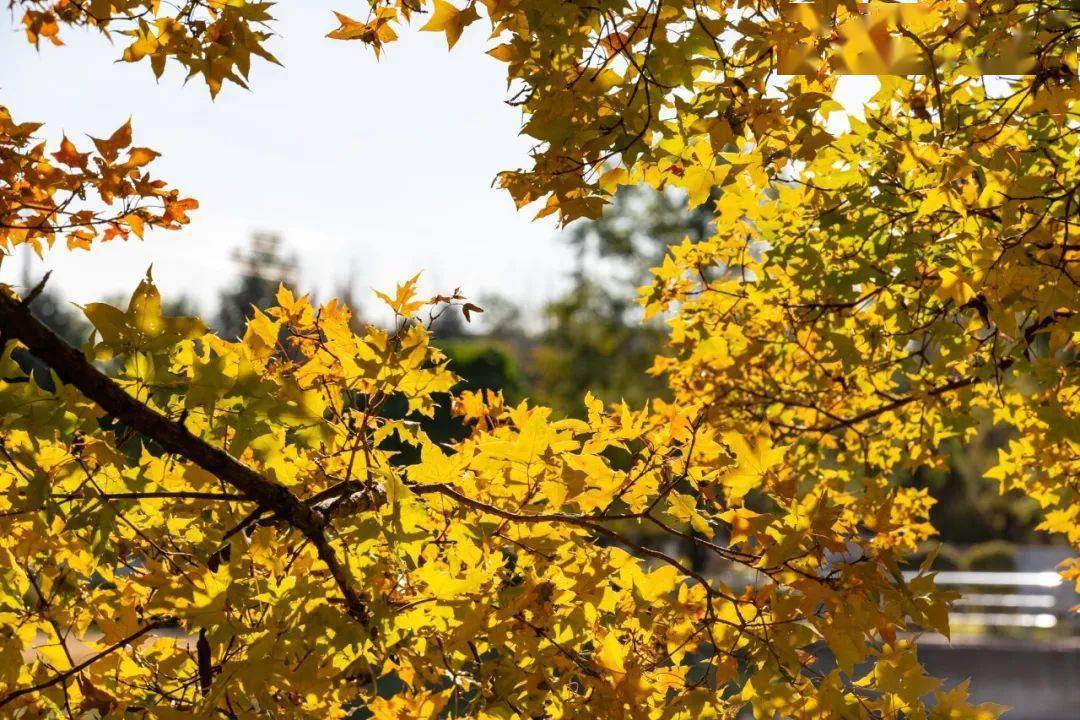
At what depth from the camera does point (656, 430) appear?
89.6 inches

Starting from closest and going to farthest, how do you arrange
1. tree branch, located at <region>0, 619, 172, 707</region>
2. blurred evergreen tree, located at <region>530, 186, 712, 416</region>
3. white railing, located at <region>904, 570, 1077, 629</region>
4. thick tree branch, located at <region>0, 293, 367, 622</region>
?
thick tree branch, located at <region>0, 293, 367, 622</region> → tree branch, located at <region>0, 619, 172, 707</region> → white railing, located at <region>904, 570, 1077, 629</region> → blurred evergreen tree, located at <region>530, 186, 712, 416</region>

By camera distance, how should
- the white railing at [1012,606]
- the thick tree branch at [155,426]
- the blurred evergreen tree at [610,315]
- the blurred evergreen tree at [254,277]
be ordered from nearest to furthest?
the thick tree branch at [155,426] < the white railing at [1012,606] < the blurred evergreen tree at [610,315] < the blurred evergreen tree at [254,277]

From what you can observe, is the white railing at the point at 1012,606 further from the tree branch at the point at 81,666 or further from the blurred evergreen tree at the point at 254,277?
the blurred evergreen tree at the point at 254,277

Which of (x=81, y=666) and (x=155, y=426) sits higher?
(x=155, y=426)

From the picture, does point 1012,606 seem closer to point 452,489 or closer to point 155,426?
point 452,489

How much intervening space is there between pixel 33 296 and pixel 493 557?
95 centimetres

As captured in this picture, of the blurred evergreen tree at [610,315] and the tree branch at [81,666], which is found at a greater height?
the blurred evergreen tree at [610,315]

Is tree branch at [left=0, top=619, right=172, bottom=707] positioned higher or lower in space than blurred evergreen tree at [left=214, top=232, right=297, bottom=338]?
lower

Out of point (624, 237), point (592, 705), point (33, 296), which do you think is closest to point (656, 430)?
point (592, 705)

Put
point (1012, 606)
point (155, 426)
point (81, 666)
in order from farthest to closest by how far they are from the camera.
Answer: point (1012, 606), point (81, 666), point (155, 426)

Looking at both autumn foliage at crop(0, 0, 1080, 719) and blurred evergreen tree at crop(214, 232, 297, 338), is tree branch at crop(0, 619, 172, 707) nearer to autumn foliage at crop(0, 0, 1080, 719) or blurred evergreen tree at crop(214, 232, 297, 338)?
autumn foliage at crop(0, 0, 1080, 719)

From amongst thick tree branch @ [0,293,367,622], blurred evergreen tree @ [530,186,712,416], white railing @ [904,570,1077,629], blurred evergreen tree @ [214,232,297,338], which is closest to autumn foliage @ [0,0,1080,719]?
thick tree branch @ [0,293,367,622]

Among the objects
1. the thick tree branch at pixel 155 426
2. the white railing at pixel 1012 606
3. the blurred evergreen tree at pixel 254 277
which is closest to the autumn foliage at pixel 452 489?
the thick tree branch at pixel 155 426

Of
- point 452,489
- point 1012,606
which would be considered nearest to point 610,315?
point 1012,606
